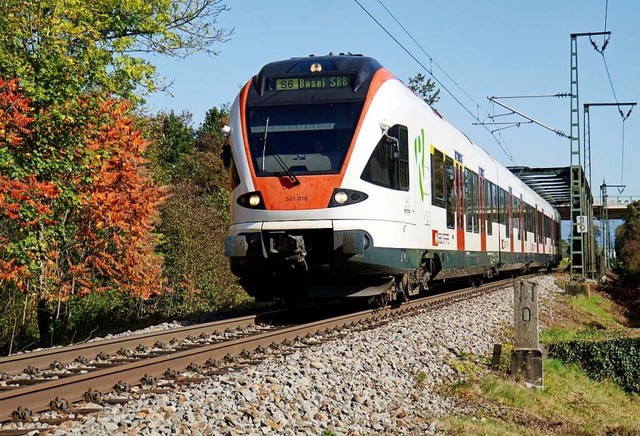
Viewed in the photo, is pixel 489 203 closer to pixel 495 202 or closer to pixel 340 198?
pixel 495 202

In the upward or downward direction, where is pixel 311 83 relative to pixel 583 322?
upward

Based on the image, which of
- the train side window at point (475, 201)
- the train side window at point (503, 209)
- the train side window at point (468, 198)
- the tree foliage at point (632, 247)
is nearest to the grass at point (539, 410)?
the train side window at point (468, 198)

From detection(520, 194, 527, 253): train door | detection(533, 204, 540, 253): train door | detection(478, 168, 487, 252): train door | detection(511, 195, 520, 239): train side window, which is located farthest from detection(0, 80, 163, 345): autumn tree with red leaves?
detection(533, 204, 540, 253): train door

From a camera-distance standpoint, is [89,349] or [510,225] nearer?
[89,349]

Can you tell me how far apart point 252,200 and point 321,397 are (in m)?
5.38

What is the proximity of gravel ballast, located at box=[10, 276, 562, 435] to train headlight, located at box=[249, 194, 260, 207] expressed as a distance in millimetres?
2502

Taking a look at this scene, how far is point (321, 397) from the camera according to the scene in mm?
6703

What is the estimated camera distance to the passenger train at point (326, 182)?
11445 millimetres

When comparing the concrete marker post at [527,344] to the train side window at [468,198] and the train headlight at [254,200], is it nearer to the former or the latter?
the train headlight at [254,200]

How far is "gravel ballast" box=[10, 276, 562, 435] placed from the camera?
5.53 metres

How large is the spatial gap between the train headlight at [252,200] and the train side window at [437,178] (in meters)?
3.90

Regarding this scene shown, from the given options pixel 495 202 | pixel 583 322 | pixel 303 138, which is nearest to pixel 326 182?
pixel 303 138

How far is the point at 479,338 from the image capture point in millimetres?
11859

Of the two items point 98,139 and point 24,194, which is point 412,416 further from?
point 98,139
